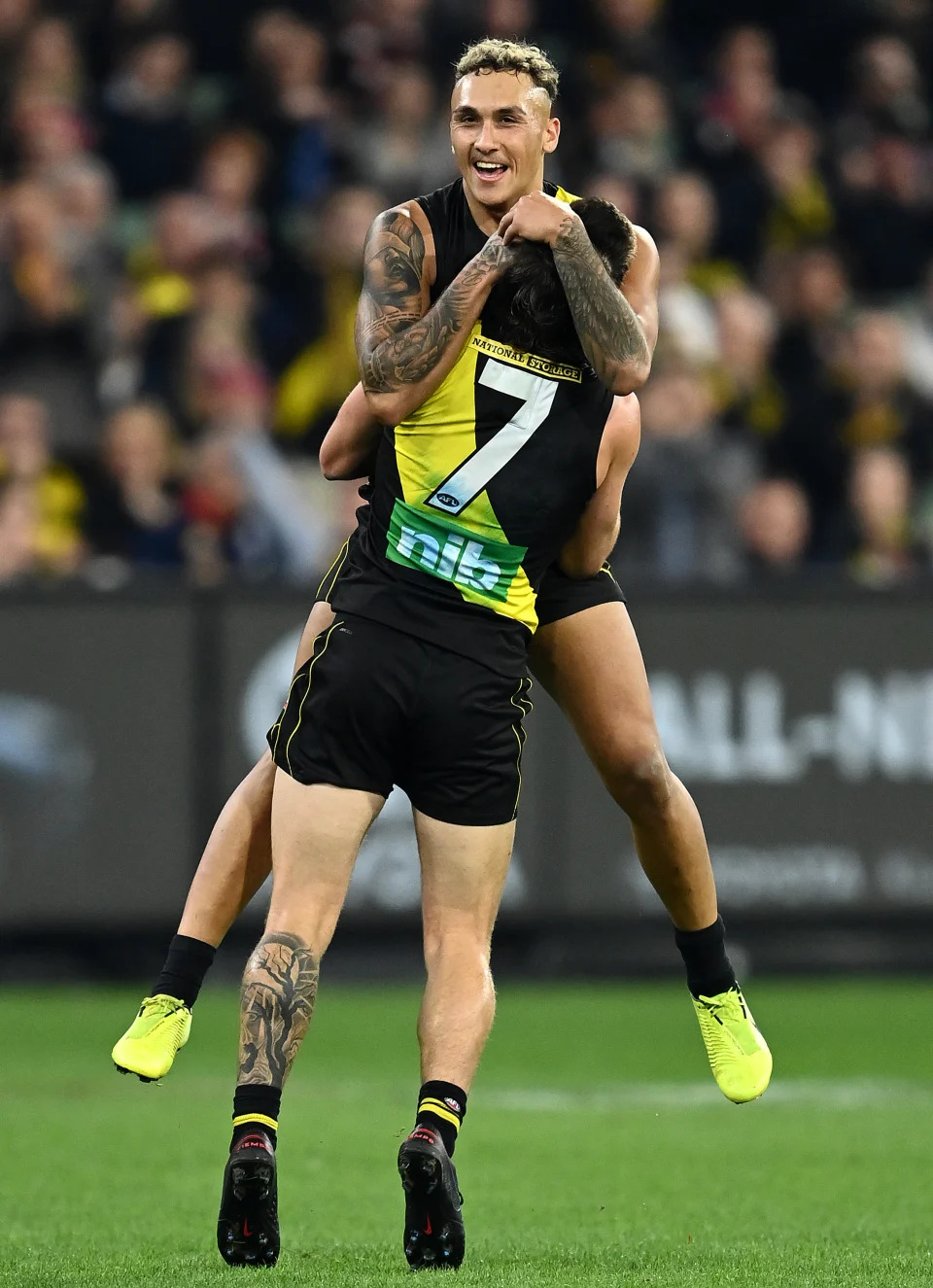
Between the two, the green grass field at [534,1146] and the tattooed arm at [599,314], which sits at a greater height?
the tattooed arm at [599,314]

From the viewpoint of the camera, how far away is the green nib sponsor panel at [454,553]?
5.12 metres

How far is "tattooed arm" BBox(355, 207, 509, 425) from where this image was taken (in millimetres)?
4914

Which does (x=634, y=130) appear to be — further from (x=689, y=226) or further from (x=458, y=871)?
(x=458, y=871)

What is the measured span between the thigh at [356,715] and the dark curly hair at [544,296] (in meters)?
0.73

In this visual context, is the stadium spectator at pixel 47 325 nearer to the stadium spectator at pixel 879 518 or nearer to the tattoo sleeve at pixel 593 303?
the stadium spectator at pixel 879 518

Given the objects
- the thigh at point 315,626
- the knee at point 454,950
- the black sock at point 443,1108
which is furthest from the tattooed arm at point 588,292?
the black sock at point 443,1108

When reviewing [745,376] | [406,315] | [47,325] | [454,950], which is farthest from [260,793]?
[745,376]

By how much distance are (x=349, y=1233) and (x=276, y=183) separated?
8854 millimetres

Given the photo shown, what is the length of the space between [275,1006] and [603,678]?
121 cm

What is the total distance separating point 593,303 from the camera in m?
4.90

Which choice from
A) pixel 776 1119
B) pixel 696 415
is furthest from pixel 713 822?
pixel 776 1119

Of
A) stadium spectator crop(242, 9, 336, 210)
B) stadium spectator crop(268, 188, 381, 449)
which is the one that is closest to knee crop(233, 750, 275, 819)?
stadium spectator crop(268, 188, 381, 449)

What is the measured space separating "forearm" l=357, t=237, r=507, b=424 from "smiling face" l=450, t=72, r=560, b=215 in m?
0.17

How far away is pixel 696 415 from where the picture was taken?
11898 mm
